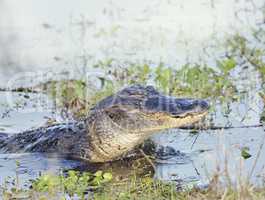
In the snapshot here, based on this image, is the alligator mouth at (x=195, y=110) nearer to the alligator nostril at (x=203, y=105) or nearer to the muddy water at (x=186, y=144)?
Result: the alligator nostril at (x=203, y=105)

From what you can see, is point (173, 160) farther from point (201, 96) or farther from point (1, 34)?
point (1, 34)

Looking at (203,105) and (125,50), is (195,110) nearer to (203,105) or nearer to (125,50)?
(203,105)

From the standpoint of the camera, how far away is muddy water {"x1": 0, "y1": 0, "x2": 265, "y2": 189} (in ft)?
20.7

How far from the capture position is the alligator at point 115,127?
5.86m

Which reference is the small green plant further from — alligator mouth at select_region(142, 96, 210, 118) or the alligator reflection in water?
alligator mouth at select_region(142, 96, 210, 118)

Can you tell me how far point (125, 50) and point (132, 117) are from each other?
11.6 feet

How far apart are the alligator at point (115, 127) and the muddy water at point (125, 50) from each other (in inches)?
7.1

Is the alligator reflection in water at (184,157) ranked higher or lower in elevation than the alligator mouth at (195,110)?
lower

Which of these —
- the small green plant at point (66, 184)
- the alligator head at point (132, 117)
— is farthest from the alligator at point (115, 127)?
the small green plant at point (66, 184)

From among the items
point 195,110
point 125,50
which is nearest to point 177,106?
point 195,110

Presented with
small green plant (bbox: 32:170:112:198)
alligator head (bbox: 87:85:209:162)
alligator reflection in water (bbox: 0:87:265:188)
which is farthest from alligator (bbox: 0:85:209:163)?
small green plant (bbox: 32:170:112:198)

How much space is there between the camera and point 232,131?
6.84 meters

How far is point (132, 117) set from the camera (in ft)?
20.0

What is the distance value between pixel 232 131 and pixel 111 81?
6.10 ft
